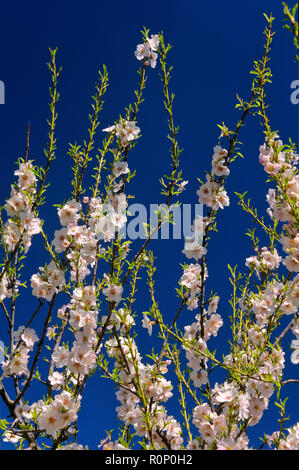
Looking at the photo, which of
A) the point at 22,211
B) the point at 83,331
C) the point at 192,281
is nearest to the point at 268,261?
the point at 192,281

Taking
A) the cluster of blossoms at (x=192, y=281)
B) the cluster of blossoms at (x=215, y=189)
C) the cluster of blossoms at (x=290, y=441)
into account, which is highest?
the cluster of blossoms at (x=215, y=189)

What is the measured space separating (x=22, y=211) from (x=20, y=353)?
3.35ft

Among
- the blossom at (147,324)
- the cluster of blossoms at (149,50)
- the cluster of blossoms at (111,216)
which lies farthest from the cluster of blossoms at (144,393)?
the cluster of blossoms at (149,50)

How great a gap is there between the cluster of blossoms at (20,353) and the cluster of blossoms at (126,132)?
61.2 inches

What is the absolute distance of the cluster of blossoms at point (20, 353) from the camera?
2568 millimetres

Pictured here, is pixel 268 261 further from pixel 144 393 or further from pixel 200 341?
pixel 144 393

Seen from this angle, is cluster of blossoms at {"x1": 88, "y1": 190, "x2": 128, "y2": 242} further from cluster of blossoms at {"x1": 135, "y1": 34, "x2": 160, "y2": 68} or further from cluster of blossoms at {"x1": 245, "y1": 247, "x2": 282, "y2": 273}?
cluster of blossoms at {"x1": 245, "y1": 247, "x2": 282, "y2": 273}

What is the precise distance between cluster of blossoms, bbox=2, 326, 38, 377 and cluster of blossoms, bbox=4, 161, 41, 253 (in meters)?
0.63

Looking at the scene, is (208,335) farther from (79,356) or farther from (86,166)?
(86,166)

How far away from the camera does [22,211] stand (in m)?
2.63

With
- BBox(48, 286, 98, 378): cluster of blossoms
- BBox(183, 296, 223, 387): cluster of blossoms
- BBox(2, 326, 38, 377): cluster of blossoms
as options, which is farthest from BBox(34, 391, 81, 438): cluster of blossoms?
BBox(183, 296, 223, 387): cluster of blossoms

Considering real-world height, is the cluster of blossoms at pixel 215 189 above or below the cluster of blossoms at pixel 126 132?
below

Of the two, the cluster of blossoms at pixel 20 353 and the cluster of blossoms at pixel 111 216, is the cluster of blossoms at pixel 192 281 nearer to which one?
the cluster of blossoms at pixel 111 216

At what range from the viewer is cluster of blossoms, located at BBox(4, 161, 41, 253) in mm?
2588
